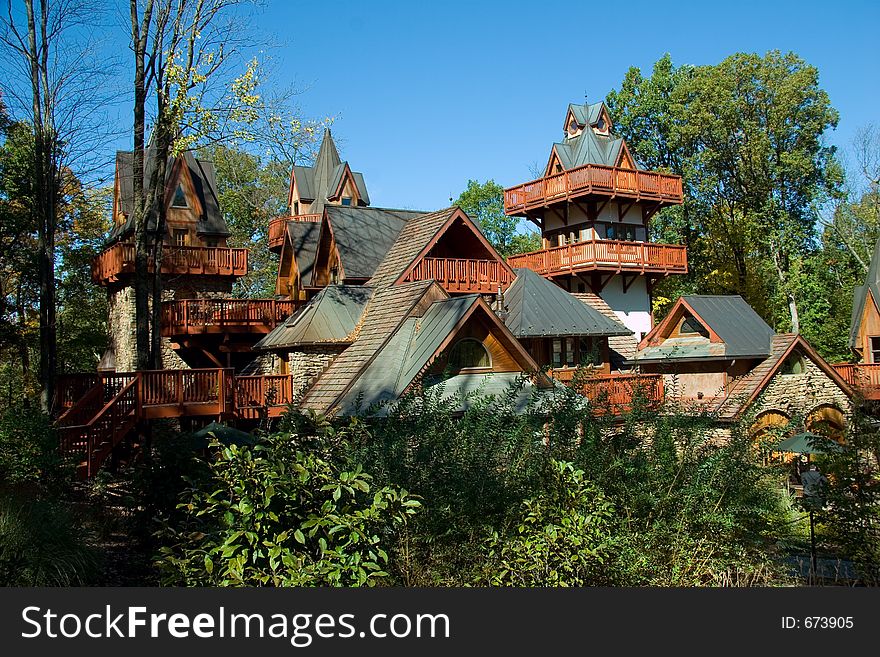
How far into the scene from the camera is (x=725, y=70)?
44000 millimetres

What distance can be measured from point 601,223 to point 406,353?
Answer: 18433 millimetres

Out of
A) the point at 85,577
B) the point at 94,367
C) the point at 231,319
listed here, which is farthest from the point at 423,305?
the point at 94,367

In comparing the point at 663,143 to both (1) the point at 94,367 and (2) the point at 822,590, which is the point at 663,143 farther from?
(2) the point at 822,590

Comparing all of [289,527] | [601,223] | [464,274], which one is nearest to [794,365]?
[464,274]

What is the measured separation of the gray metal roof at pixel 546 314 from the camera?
25.2m

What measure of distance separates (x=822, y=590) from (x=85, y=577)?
701 cm

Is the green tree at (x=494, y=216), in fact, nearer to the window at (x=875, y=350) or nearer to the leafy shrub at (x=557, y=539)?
the window at (x=875, y=350)

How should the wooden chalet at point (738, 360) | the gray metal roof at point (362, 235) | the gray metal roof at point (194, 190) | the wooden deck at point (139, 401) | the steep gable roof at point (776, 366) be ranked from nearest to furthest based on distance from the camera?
the wooden deck at point (139, 401) → the steep gable roof at point (776, 366) → the wooden chalet at point (738, 360) → the gray metal roof at point (362, 235) → the gray metal roof at point (194, 190)

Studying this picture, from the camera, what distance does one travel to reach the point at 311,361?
2289cm

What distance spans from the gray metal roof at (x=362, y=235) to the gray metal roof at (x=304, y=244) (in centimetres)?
222

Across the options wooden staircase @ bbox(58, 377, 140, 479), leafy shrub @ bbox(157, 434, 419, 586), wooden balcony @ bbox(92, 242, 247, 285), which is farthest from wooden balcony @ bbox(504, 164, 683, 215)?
leafy shrub @ bbox(157, 434, 419, 586)

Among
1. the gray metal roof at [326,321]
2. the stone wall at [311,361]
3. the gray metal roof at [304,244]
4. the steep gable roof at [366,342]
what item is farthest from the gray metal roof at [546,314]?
the gray metal roof at [304,244]

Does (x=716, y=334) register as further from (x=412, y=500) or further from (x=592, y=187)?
(x=412, y=500)

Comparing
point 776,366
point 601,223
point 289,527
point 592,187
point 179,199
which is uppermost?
point 592,187
